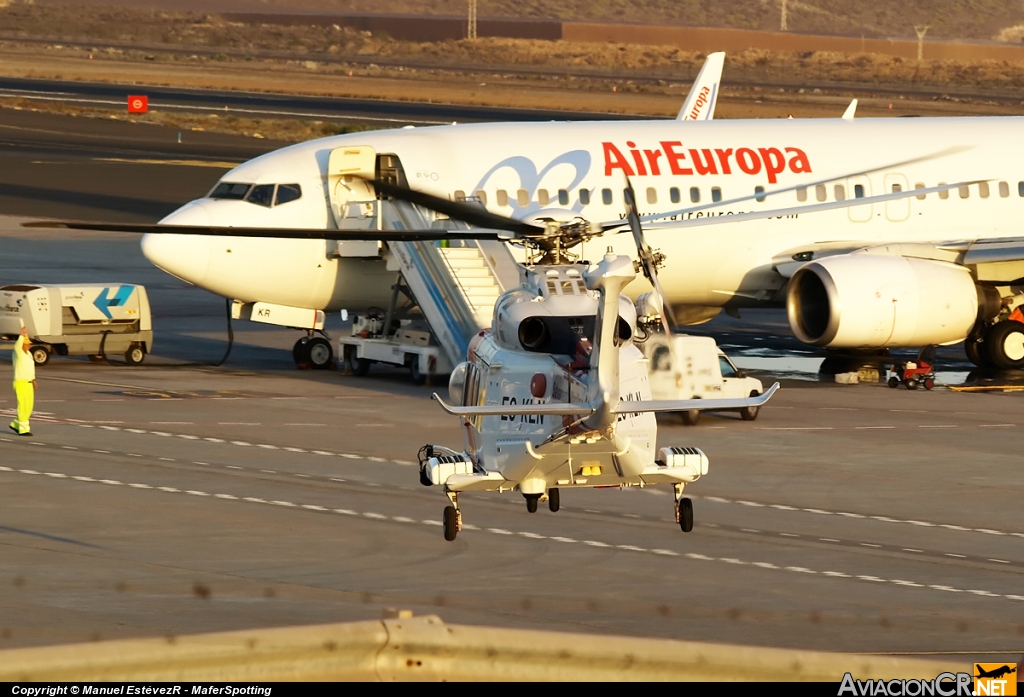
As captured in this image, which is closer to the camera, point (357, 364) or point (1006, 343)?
point (357, 364)

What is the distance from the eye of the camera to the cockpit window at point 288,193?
128 feet

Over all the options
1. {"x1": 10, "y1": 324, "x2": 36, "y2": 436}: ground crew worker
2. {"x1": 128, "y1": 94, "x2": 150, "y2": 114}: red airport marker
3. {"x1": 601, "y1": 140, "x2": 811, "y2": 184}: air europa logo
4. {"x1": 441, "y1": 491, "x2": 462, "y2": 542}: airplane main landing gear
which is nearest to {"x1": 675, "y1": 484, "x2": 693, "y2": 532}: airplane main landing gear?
{"x1": 441, "y1": 491, "x2": 462, "y2": 542}: airplane main landing gear

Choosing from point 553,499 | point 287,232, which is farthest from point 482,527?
point 287,232

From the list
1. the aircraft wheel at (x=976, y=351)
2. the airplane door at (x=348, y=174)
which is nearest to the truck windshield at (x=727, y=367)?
the aircraft wheel at (x=976, y=351)

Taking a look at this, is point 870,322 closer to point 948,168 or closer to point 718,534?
point 948,168

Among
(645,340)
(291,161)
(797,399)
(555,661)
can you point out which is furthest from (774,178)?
(555,661)

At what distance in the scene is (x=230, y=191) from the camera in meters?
39.7

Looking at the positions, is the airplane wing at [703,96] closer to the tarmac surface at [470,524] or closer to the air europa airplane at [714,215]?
the air europa airplane at [714,215]

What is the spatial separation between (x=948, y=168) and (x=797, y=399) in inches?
318

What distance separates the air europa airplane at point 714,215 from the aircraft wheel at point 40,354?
4768 mm

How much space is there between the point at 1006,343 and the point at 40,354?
Result: 22.6 m

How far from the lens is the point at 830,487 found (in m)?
28.8

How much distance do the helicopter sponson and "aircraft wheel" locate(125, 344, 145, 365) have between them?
2206cm

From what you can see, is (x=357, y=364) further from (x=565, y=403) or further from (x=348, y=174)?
(x=565, y=403)
